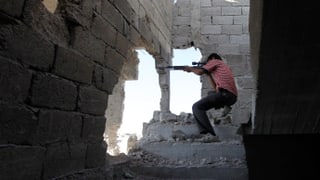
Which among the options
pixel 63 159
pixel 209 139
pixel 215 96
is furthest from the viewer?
pixel 215 96

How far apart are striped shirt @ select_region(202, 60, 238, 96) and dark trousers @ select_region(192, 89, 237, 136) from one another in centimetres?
A: 8

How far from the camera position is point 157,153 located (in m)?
4.68

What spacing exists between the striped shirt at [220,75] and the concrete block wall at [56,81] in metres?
2.13

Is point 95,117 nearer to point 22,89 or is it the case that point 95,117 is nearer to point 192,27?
point 22,89

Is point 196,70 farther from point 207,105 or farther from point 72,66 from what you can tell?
point 72,66

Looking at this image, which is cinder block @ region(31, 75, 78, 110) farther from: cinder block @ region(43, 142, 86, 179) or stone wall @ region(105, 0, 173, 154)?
stone wall @ region(105, 0, 173, 154)

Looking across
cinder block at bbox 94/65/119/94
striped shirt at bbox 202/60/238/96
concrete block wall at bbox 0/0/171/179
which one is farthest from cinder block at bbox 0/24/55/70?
striped shirt at bbox 202/60/238/96

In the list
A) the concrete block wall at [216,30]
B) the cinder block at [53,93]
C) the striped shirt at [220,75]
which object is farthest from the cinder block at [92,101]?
the concrete block wall at [216,30]

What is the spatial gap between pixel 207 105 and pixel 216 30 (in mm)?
3858

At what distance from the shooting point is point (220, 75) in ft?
16.8

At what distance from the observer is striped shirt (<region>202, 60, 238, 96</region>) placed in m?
5.11

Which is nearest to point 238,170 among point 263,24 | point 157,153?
point 157,153

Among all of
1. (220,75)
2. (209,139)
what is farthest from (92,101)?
(220,75)

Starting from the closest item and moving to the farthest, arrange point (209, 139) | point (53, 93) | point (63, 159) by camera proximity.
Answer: point (53, 93)
point (63, 159)
point (209, 139)
